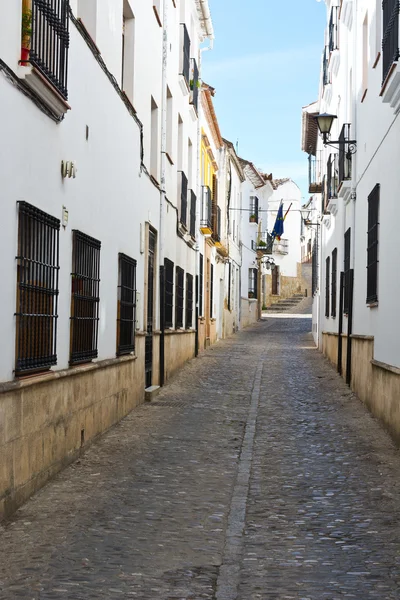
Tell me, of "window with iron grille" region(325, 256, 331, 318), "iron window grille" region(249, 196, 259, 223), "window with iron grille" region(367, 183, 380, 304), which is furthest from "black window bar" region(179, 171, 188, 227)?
"iron window grille" region(249, 196, 259, 223)

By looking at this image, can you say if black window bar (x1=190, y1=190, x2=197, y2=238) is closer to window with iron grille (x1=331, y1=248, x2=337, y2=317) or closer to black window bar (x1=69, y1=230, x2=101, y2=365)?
window with iron grille (x1=331, y1=248, x2=337, y2=317)

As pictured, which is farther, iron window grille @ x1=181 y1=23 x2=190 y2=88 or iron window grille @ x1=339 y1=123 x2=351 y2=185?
iron window grille @ x1=181 y1=23 x2=190 y2=88

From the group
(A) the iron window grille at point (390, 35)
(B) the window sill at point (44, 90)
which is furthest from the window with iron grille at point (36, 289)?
(A) the iron window grille at point (390, 35)

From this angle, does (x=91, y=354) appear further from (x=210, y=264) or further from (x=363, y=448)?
(x=210, y=264)

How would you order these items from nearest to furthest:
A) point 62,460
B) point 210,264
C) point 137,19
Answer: point 62,460
point 137,19
point 210,264

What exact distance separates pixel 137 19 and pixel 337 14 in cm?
779

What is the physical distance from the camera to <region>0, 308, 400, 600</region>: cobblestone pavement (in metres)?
4.89

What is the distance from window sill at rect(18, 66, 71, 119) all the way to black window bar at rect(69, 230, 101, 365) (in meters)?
1.37

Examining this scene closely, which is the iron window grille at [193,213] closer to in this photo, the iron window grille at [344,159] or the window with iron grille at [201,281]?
the window with iron grille at [201,281]

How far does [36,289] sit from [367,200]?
762cm

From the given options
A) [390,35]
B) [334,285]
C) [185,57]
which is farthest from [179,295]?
[390,35]

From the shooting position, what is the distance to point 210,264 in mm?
29078

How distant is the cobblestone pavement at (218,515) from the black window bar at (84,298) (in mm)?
1037

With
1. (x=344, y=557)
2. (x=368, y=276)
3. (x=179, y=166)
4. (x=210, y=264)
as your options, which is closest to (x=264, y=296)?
(x=210, y=264)
